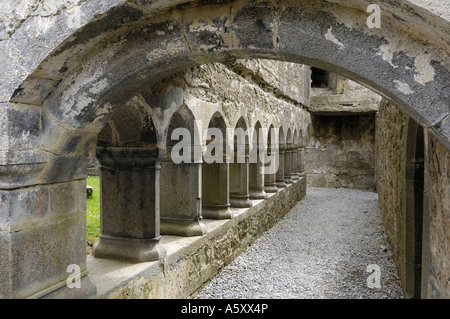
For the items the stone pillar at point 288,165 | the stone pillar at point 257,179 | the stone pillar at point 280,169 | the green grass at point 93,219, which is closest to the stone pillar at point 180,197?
the green grass at point 93,219

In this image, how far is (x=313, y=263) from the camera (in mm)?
4918

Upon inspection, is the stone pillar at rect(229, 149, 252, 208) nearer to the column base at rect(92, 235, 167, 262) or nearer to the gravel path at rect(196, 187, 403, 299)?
the gravel path at rect(196, 187, 403, 299)

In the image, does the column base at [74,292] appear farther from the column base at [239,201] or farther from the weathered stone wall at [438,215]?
the column base at [239,201]

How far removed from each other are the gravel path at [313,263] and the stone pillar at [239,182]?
678 millimetres

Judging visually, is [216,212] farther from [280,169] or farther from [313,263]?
[280,169]

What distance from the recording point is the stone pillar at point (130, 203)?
3188mm

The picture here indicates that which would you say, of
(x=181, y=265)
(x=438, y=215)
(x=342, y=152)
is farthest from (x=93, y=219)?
(x=342, y=152)

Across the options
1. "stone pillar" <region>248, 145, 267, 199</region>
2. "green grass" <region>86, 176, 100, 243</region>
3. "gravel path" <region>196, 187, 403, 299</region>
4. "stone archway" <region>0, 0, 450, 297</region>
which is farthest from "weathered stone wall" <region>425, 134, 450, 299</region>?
"stone pillar" <region>248, 145, 267, 199</region>

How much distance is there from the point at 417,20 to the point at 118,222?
2.69 metres

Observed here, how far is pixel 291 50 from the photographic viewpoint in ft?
6.03

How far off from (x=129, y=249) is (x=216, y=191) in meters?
1.87

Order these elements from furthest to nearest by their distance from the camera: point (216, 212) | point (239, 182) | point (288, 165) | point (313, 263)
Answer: point (288, 165)
point (239, 182)
point (313, 263)
point (216, 212)

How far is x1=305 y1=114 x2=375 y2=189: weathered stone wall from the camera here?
13242 millimetres

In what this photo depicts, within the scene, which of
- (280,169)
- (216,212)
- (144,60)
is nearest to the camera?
(144,60)
